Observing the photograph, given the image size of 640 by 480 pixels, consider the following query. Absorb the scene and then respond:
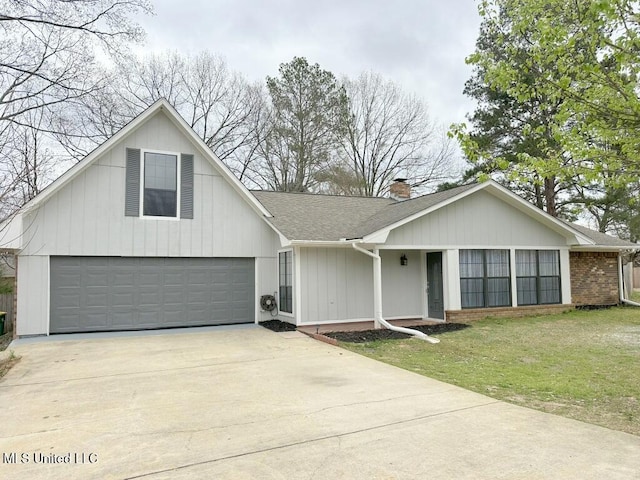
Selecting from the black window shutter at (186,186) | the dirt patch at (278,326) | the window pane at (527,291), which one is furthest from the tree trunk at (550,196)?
the black window shutter at (186,186)

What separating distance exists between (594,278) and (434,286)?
6.81 metres

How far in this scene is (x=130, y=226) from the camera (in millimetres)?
10773

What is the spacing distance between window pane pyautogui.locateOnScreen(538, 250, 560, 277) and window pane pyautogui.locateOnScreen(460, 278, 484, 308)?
2.48 metres

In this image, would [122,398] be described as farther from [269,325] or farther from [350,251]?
[350,251]

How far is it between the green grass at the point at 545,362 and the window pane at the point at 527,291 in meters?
1.04

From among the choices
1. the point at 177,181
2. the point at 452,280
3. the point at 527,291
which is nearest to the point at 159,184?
the point at 177,181

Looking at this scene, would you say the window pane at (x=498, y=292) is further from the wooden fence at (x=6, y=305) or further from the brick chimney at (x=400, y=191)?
the wooden fence at (x=6, y=305)

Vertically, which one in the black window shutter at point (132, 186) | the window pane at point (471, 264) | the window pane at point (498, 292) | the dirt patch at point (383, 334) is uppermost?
the black window shutter at point (132, 186)

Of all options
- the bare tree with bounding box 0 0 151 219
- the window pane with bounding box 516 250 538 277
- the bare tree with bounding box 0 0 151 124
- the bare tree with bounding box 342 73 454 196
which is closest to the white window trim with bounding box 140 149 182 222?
the bare tree with bounding box 0 0 151 219

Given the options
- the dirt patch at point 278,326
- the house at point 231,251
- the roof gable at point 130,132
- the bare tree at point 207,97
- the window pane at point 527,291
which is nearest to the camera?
the roof gable at point 130,132

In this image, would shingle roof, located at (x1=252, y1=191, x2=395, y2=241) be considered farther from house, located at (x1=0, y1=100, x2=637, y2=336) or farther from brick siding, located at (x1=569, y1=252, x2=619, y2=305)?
brick siding, located at (x1=569, y1=252, x2=619, y2=305)

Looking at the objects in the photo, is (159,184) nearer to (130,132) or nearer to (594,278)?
(130,132)

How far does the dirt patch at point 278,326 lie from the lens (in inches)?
429

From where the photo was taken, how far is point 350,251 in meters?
12.0
